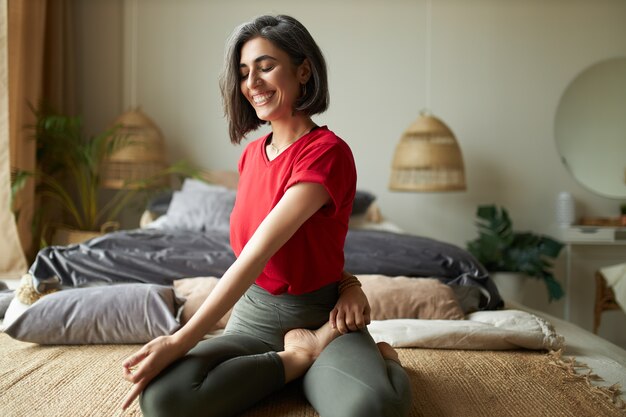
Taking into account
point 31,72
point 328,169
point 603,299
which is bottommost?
point 603,299

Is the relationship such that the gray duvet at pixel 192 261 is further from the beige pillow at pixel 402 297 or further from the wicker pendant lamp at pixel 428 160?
the wicker pendant lamp at pixel 428 160

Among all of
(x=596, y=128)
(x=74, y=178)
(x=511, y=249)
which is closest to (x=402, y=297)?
(x=511, y=249)

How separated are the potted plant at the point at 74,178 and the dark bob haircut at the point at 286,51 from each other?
2.34m

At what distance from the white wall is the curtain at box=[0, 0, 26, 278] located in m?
1.00

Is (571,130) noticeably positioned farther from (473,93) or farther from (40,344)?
Result: (40,344)

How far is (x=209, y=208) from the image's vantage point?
10.1 ft

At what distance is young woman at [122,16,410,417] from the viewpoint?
3.43ft

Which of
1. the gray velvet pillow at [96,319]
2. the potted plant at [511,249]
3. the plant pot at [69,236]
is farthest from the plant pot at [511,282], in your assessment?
the gray velvet pillow at [96,319]

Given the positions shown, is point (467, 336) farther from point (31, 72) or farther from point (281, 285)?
point (31, 72)

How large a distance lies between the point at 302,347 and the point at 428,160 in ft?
8.77

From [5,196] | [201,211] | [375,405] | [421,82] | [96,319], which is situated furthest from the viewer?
[421,82]

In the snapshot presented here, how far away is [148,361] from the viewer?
102 cm

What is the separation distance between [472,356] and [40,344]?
109 cm

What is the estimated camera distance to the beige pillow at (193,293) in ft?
5.62
